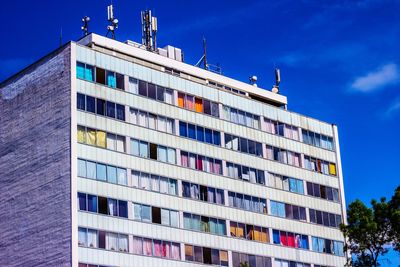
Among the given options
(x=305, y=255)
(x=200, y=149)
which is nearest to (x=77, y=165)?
(x=200, y=149)

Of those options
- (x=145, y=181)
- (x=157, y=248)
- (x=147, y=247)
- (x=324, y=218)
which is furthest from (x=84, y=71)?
(x=324, y=218)

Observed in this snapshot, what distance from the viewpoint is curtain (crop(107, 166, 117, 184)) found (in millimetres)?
75438

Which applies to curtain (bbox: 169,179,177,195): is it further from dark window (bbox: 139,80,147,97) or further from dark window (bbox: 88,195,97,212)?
dark window (bbox: 88,195,97,212)

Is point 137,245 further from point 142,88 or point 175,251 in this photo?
point 142,88

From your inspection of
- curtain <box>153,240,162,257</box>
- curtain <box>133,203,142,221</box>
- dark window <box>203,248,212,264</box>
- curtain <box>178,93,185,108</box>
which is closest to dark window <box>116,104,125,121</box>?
curtain <box>178,93,185,108</box>

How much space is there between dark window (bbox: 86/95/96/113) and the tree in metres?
23.6

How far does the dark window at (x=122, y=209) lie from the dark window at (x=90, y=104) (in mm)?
8339

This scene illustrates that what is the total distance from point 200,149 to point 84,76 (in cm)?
1421

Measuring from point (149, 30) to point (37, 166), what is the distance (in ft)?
75.3

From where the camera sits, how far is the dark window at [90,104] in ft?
249

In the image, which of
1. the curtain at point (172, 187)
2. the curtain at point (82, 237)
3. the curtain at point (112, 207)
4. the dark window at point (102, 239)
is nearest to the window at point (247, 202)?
the curtain at point (172, 187)

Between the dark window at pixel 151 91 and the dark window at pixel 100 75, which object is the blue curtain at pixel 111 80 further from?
the dark window at pixel 151 91

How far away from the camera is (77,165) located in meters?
73.2

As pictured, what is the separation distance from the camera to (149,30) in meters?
92.1
